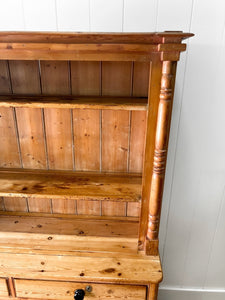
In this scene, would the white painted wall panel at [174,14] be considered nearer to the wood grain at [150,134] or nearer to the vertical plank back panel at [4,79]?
the wood grain at [150,134]

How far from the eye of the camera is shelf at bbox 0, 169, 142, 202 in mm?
1209

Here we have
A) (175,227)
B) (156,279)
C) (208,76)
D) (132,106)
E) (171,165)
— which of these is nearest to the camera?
(132,106)

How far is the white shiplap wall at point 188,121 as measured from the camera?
47.7 inches

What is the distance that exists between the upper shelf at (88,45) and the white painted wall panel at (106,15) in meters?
0.35

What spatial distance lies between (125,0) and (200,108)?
0.66 metres

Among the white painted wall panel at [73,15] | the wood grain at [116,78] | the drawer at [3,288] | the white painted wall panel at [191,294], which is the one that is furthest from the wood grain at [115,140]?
the white painted wall panel at [191,294]

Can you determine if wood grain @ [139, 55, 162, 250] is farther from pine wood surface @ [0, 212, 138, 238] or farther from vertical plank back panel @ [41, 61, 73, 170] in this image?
vertical plank back panel @ [41, 61, 73, 170]

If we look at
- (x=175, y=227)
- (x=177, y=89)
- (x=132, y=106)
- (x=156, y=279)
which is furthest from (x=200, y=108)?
(x=156, y=279)

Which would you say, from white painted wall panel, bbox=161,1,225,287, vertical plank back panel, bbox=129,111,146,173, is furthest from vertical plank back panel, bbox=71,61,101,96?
white painted wall panel, bbox=161,1,225,287

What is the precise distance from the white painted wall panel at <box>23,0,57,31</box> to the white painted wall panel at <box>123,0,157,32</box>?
1.17ft

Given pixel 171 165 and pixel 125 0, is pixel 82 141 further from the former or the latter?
pixel 125 0

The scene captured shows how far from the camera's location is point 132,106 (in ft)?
3.46

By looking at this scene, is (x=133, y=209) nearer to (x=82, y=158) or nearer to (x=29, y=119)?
(x=82, y=158)

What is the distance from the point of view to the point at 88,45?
0.95 m
